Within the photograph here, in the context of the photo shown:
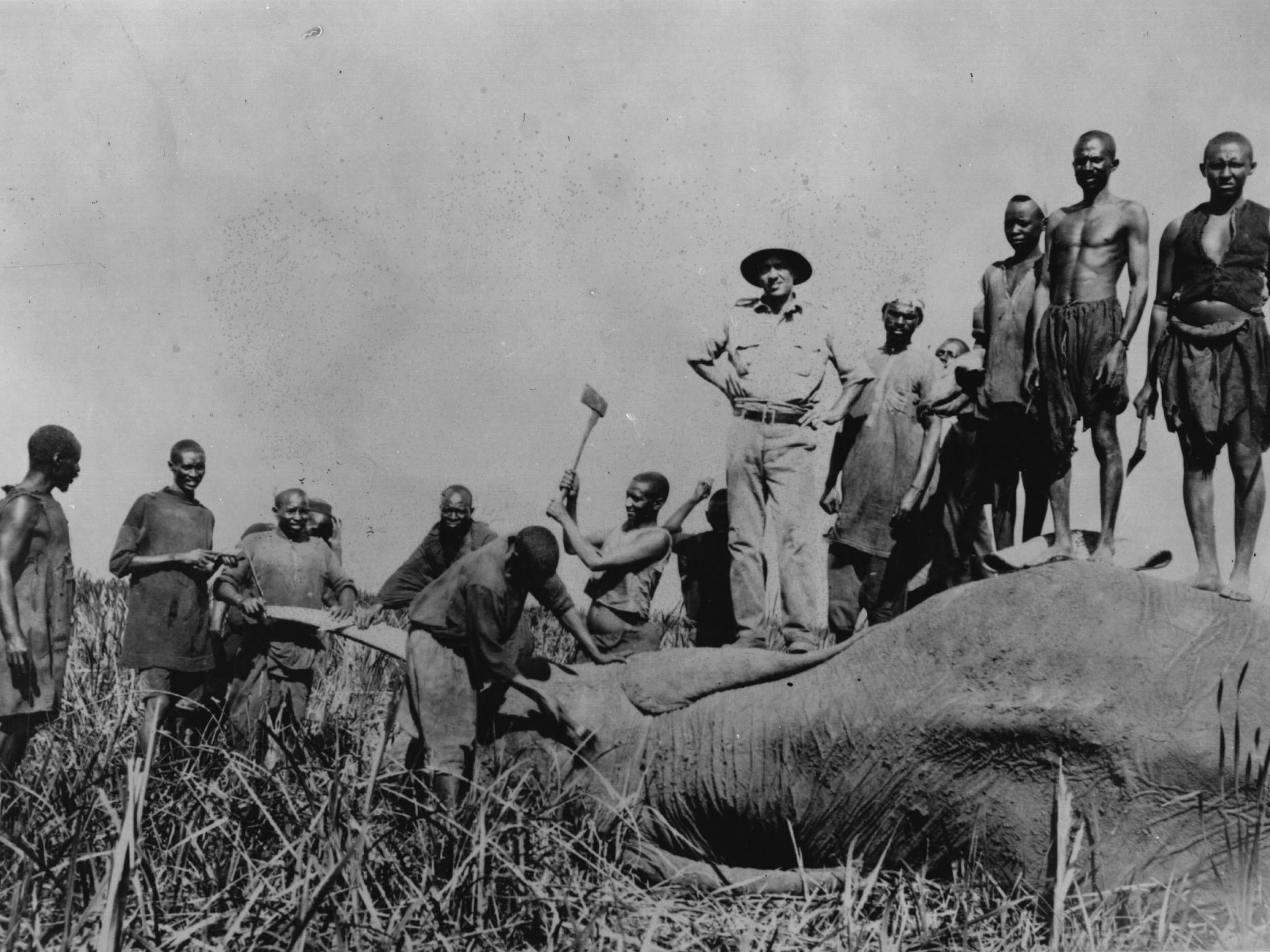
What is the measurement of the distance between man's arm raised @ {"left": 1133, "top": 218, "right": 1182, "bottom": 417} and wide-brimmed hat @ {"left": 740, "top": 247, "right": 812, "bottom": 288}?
2142mm

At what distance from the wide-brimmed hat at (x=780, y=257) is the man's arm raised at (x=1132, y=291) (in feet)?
6.61

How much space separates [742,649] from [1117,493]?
1.64 m

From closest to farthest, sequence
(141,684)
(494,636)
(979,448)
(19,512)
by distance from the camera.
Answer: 1. (494,636)
2. (19,512)
3. (979,448)
4. (141,684)

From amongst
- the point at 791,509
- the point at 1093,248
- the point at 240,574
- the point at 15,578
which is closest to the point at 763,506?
the point at 791,509

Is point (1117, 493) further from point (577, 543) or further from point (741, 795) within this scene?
point (577, 543)

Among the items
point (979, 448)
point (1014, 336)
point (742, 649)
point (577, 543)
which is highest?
point (1014, 336)

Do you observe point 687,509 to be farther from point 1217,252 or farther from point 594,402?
point 1217,252

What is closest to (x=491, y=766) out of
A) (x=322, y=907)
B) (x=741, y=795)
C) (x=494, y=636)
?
(x=494, y=636)

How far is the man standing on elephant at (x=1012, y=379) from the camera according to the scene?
5.17 metres

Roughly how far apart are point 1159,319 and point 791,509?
2069 millimetres

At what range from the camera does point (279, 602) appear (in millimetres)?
6422

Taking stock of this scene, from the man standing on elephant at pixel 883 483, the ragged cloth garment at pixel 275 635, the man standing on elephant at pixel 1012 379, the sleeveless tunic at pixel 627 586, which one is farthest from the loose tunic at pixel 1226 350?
the ragged cloth garment at pixel 275 635

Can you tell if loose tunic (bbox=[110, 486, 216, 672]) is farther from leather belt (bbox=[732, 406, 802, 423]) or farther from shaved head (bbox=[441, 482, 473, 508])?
leather belt (bbox=[732, 406, 802, 423])

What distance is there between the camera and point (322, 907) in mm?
2971
